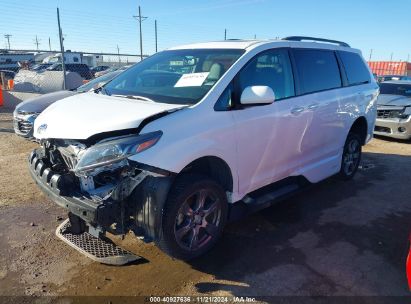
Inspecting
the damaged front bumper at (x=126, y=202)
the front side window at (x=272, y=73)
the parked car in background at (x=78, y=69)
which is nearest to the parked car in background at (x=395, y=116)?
the front side window at (x=272, y=73)

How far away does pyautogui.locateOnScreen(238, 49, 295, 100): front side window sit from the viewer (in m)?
3.70

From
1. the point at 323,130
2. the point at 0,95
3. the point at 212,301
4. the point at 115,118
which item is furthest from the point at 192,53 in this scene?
the point at 0,95

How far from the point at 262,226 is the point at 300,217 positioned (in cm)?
57

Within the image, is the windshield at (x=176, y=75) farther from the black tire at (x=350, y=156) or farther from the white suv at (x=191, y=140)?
the black tire at (x=350, y=156)

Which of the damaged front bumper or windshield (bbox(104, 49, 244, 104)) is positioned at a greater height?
windshield (bbox(104, 49, 244, 104))

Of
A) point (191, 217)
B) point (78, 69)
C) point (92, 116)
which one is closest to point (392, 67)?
point (78, 69)

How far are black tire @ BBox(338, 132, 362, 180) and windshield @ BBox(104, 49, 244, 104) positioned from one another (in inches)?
109

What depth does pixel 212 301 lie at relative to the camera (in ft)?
9.71

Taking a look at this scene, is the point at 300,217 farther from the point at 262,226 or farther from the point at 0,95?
the point at 0,95

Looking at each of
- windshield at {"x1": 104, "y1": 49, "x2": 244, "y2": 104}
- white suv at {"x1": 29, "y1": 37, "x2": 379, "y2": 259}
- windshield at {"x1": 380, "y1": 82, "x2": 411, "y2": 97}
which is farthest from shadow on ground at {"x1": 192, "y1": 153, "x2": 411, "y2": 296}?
windshield at {"x1": 380, "y1": 82, "x2": 411, "y2": 97}

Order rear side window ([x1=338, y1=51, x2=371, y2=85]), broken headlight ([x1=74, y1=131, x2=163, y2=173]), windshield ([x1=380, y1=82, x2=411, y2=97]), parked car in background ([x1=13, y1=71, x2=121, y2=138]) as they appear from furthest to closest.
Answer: windshield ([x1=380, y1=82, x2=411, y2=97])
parked car in background ([x1=13, y1=71, x2=121, y2=138])
rear side window ([x1=338, y1=51, x2=371, y2=85])
broken headlight ([x1=74, y1=131, x2=163, y2=173])

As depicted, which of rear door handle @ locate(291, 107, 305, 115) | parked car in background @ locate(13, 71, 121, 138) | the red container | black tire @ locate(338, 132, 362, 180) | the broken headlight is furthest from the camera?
the red container

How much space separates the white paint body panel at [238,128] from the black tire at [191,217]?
21 centimetres

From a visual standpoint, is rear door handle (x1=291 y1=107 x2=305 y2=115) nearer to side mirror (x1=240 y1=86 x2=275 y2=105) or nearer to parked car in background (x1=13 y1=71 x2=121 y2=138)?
side mirror (x1=240 y1=86 x2=275 y2=105)
